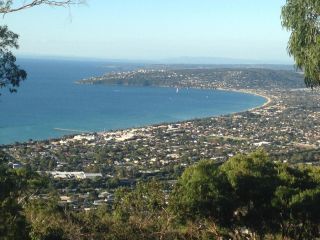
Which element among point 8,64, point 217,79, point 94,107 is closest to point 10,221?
point 8,64

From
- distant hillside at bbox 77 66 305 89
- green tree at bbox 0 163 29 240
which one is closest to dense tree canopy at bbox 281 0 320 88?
green tree at bbox 0 163 29 240

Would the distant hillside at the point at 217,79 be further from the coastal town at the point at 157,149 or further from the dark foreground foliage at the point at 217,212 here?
the dark foreground foliage at the point at 217,212

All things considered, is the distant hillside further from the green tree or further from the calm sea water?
the green tree

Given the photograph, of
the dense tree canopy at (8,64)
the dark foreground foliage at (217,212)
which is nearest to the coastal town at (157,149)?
the dark foreground foliage at (217,212)

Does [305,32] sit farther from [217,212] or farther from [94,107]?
[94,107]

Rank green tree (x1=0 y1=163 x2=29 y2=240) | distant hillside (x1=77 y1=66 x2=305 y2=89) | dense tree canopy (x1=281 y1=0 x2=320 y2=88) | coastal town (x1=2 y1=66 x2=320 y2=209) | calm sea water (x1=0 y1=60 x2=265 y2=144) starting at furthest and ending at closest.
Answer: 1. distant hillside (x1=77 y1=66 x2=305 y2=89)
2. calm sea water (x1=0 y1=60 x2=265 y2=144)
3. coastal town (x1=2 y1=66 x2=320 y2=209)
4. dense tree canopy (x1=281 y1=0 x2=320 y2=88)
5. green tree (x1=0 y1=163 x2=29 y2=240)

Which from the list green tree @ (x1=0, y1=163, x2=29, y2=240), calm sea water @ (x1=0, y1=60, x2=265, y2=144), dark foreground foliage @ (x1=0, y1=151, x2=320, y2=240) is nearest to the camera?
green tree @ (x1=0, y1=163, x2=29, y2=240)
